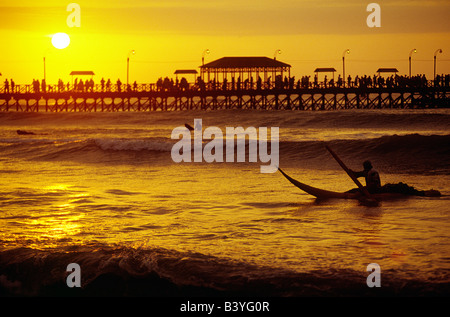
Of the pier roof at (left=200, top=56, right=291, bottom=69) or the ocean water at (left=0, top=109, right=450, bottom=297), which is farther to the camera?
the pier roof at (left=200, top=56, right=291, bottom=69)

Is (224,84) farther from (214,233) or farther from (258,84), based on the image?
(214,233)

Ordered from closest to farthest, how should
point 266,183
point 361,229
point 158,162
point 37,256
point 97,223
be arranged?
point 37,256, point 361,229, point 97,223, point 266,183, point 158,162

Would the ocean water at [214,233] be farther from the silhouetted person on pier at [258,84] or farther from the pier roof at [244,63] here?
the pier roof at [244,63]

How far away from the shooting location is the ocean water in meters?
7.78

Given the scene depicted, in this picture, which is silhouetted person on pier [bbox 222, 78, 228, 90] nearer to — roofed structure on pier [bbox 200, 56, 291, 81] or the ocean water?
roofed structure on pier [bbox 200, 56, 291, 81]

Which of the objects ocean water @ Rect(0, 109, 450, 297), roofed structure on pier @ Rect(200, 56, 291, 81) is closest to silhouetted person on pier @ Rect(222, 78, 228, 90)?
roofed structure on pier @ Rect(200, 56, 291, 81)

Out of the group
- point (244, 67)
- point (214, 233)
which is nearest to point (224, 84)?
point (244, 67)

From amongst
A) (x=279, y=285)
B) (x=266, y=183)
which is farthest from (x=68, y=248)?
(x=266, y=183)

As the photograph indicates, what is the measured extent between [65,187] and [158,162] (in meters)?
9.52

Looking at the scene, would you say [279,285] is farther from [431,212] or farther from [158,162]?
[158,162]

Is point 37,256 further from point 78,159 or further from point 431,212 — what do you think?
point 78,159

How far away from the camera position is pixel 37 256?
338 inches
